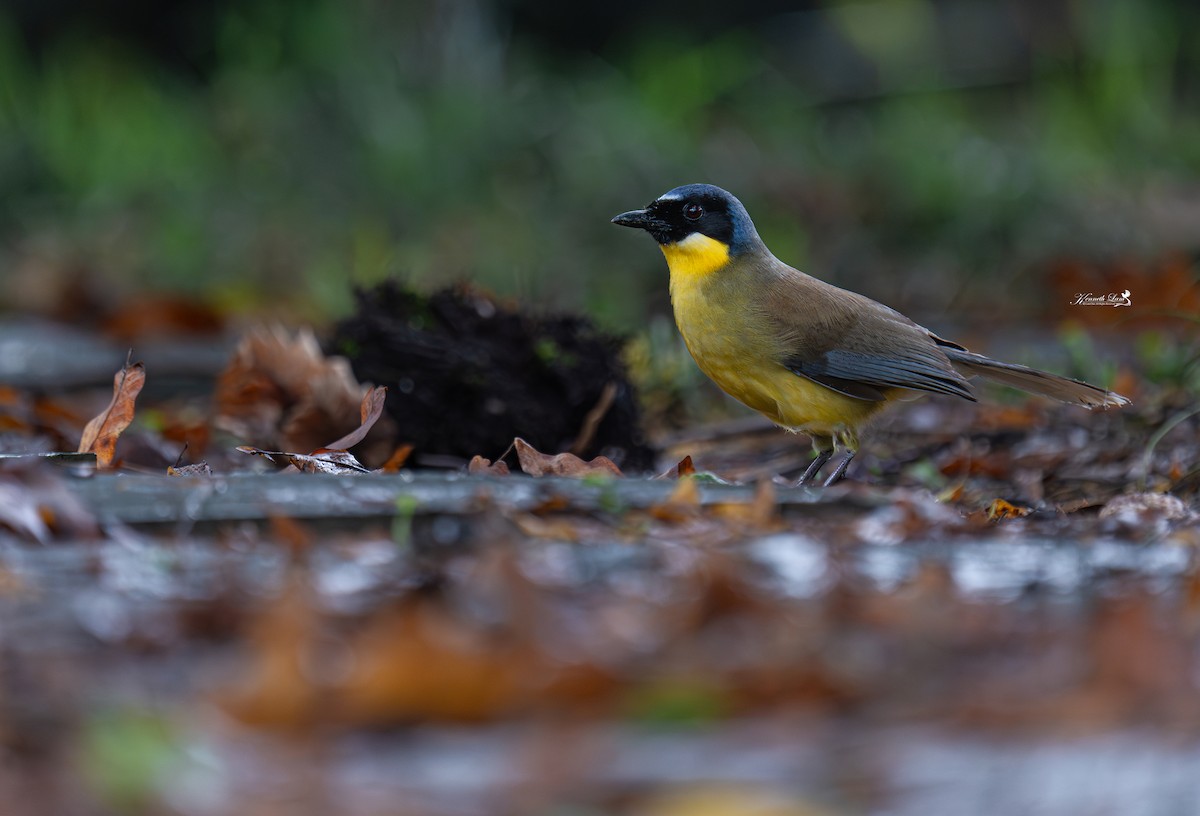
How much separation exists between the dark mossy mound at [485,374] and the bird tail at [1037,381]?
1.09 metres

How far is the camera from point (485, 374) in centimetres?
447

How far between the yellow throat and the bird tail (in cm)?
81

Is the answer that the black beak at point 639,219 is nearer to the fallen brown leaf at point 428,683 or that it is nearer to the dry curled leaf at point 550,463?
the dry curled leaf at point 550,463

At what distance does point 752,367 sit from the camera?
4.61 meters

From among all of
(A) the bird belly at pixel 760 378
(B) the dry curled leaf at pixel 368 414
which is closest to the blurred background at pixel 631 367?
(A) the bird belly at pixel 760 378

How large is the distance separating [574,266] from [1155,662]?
667cm

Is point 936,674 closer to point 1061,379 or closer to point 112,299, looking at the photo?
point 1061,379

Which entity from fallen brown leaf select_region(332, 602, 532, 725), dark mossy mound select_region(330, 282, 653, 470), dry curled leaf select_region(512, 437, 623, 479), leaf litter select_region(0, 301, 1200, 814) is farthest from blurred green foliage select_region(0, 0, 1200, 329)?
fallen brown leaf select_region(332, 602, 532, 725)

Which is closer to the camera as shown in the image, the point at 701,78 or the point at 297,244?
the point at 297,244

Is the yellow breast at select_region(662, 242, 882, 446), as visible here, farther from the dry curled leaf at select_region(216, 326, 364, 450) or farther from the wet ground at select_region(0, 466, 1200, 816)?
the wet ground at select_region(0, 466, 1200, 816)

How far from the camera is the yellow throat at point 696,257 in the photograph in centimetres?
Answer: 496

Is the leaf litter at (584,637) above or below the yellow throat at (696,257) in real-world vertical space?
below

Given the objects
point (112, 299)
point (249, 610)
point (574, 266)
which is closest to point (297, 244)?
point (112, 299)

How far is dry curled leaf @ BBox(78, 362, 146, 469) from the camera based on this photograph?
3.65m
